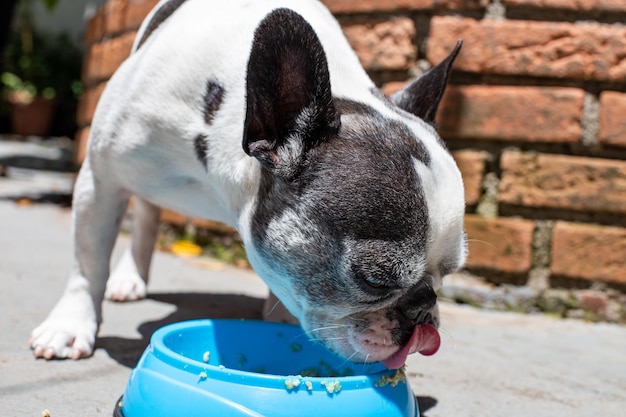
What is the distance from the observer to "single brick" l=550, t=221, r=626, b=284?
11.5 feet

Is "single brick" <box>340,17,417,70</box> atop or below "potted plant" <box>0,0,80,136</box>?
atop

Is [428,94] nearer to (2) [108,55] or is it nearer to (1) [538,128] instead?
(1) [538,128]

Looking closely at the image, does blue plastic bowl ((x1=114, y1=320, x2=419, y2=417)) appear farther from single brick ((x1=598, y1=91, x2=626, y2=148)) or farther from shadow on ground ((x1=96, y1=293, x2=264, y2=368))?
single brick ((x1=598, y1=91, x2=626, y2=148))

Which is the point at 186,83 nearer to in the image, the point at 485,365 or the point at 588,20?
the point at 485,365

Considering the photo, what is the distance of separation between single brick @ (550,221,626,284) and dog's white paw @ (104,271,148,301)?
6.23ft

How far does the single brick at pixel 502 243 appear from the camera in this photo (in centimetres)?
356

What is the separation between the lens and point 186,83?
7.63 ft

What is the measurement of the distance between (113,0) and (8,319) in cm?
313

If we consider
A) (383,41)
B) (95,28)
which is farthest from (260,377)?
(95,28)

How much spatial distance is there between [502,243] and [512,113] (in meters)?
0.61

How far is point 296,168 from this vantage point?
1954 millimetres

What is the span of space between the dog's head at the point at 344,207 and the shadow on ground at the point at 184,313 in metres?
0.77

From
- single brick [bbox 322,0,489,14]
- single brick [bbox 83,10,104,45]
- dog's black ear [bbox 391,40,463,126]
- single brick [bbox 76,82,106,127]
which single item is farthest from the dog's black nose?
single brick [bbox 83,10,104,45]

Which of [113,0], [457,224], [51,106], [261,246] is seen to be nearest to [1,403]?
[261,246]
